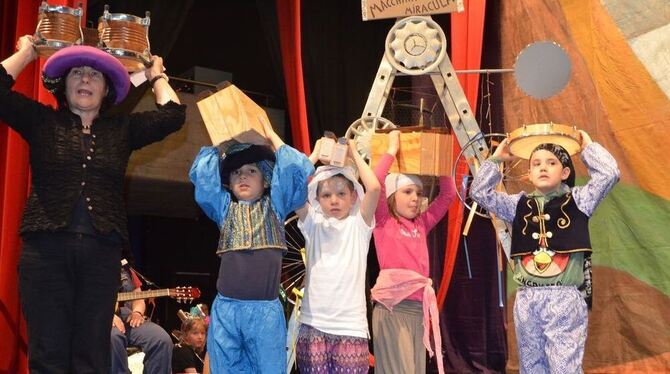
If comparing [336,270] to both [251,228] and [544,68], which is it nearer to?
[251,228]

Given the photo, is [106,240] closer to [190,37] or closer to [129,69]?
[129,69]

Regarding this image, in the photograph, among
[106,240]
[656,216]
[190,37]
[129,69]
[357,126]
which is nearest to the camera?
[106,240]

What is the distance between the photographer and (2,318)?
4.09m

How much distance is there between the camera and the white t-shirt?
10.2ft

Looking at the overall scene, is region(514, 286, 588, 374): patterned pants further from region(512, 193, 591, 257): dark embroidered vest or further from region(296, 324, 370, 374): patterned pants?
region(296, 324, 370, 374): patterned pants

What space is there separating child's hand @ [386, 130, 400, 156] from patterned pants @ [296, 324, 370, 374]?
0.94m

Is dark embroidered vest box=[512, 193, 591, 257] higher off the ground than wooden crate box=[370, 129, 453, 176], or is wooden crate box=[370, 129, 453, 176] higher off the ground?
wooden crate box=[370, 129, 453, 176]

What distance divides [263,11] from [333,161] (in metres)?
3.73

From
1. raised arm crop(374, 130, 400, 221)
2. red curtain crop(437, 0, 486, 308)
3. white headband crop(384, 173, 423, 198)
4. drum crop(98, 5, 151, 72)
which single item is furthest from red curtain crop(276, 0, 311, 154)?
drum crop(98, 5, 151, 72)

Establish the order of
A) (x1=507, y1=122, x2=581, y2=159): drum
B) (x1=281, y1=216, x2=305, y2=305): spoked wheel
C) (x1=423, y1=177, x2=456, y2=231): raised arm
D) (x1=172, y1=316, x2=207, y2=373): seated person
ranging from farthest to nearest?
1. (x1=172, y1=316, x2=207, y2=373): seated person
2. (x1=281, y1=216, x2=305, y2=305): spoked wheel
3. (x1=423, y1=177, x2=456, y2=231): raised arm
4. (x1=507, y1=122, x2=581, y2=159): drum

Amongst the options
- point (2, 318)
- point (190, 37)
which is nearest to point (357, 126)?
point (2, 318)

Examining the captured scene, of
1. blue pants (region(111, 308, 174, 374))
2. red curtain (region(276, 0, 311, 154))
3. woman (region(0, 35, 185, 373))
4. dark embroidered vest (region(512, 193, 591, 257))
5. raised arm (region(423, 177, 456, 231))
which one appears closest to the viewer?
woman (region(0, 35, 185, 373))

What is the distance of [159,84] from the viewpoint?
2.94m

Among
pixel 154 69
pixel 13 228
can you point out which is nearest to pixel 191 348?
pixel 13 228
